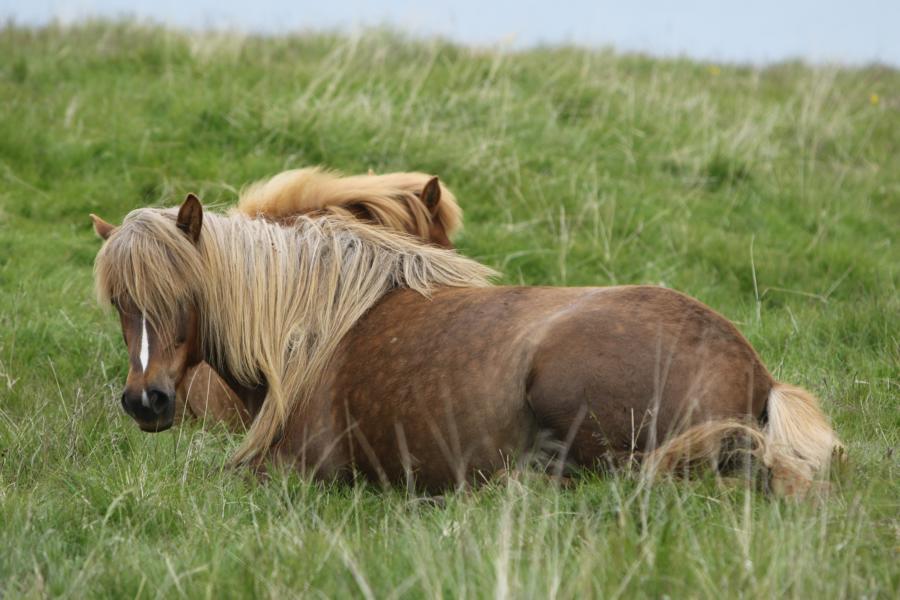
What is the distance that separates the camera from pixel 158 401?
458cm

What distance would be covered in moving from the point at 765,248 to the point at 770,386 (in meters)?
4.64

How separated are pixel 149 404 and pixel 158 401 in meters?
0.04

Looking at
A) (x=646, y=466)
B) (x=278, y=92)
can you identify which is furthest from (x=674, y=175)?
(x=646, y=466)

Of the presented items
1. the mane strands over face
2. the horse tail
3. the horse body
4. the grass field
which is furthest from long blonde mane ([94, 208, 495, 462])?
the horse tail

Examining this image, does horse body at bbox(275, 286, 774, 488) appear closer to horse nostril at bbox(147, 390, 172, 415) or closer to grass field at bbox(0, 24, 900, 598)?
grass field at bbox(0, 24, 900, 598)

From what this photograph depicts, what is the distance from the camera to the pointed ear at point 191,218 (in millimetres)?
4750

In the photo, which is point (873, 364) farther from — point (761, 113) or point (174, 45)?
point (174, 45)

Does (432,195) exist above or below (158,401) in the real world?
above

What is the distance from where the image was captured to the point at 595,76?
11.6 m

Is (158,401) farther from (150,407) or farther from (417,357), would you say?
(417,357)

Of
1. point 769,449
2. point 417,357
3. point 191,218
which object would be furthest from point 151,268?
point 769,449

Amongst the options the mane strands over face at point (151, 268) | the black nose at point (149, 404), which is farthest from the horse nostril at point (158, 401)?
the mane strands over face at point (151, 268)

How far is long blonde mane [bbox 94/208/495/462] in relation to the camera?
472 centimetres

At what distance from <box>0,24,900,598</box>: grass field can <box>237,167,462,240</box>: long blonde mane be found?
1142mm
